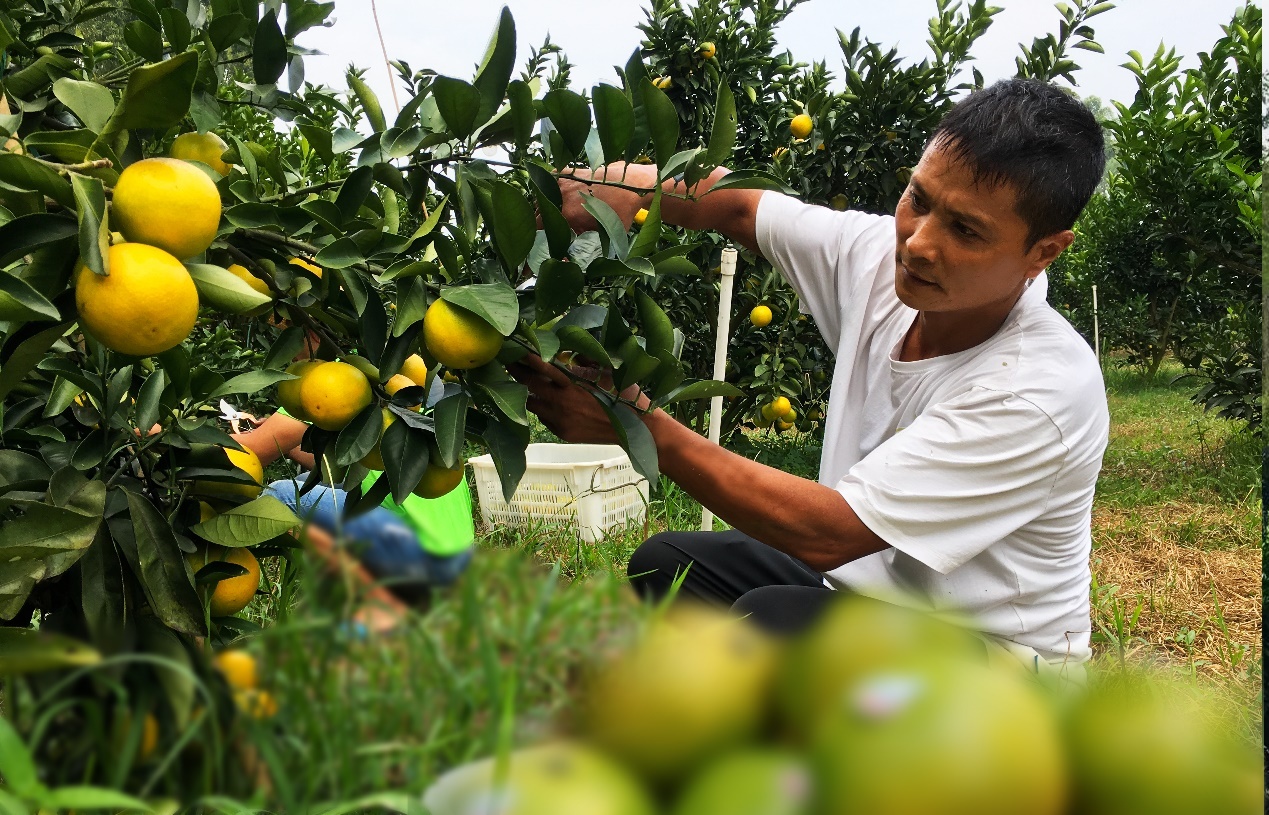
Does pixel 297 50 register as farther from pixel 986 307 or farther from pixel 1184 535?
pixel 1184 535

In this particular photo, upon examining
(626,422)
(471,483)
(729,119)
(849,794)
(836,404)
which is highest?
(729,119)

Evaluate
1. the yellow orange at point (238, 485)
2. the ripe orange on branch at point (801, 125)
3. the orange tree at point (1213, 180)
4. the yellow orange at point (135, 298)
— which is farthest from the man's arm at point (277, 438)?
the orange tree at point (1213, 180)

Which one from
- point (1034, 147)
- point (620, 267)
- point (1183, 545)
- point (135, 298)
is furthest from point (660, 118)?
point (1183, 545)

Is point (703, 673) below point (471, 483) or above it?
above

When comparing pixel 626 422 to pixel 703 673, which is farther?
pixel 626 422

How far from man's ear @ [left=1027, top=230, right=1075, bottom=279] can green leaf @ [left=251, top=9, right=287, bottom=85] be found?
93cm

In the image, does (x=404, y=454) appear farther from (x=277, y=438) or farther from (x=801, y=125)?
(x=801, y=125)

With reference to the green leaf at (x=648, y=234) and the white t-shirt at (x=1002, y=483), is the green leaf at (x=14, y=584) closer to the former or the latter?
the green leaf at (x=648, y=234)

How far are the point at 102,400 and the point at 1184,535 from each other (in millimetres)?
2934

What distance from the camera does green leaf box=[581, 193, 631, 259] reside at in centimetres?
87

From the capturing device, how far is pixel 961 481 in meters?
1.11

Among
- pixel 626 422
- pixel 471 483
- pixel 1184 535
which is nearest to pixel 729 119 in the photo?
pixel 626 422

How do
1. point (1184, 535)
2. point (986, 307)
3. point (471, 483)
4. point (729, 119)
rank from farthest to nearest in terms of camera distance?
point (471, 483)
point (1184, 535)
point (986, 307)
point (729, 119)

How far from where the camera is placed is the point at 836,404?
4.84ft
